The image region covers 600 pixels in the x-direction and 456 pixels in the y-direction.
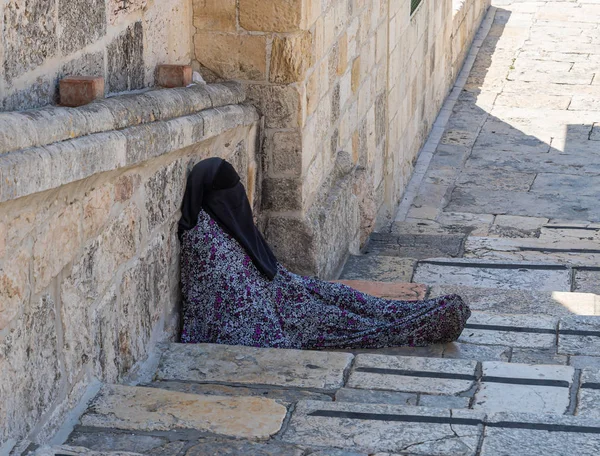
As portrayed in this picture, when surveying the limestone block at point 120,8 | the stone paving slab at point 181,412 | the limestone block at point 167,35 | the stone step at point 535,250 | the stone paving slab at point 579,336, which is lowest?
the stone step at point 535,250

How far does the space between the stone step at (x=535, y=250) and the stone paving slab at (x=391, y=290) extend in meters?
1.81

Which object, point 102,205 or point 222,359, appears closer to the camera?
point 102,205

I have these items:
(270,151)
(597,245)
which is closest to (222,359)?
(270,151)

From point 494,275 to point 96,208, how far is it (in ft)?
12.1

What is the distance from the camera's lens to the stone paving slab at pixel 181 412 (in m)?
3.01

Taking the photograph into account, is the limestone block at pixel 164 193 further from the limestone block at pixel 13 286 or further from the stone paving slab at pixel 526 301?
the stone paving slab at pixel 526 301

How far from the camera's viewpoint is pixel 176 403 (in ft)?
10.4

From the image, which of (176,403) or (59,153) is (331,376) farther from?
(59,153)

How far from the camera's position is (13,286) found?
2.70 metres

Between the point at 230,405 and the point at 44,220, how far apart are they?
80 centimetres

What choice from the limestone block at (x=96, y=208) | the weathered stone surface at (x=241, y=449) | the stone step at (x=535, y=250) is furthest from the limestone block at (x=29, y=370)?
the stone step at (x=535, y=250)

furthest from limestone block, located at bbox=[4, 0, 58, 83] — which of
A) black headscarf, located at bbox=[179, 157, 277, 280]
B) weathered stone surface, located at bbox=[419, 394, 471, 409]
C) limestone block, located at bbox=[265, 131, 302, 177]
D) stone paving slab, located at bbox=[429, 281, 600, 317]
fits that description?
stone paving slab, located at bbox=[429, 281, 600, 317]

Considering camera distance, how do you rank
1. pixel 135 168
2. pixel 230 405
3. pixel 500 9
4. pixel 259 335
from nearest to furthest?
pixel 230 405 → pixel 135 168 → pixel 259 335 → pixel 500 9

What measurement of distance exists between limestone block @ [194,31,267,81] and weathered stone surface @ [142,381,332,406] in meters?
1.85
